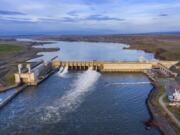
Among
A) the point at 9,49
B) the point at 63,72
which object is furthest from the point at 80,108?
the point at 9,49

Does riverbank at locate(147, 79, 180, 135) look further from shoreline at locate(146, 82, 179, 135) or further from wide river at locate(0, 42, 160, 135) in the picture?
wide river at locate(0, 42, 160, 135)

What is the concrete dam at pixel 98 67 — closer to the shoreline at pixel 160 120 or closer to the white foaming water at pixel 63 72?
the white foaming water at pixel 63 72

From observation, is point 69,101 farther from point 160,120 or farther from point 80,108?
point 160,120

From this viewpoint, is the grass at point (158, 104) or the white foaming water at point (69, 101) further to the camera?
the white foaming water at point (69, 101)

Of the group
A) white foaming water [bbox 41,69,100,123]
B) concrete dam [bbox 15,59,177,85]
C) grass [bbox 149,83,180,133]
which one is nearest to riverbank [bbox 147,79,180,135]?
grass [bbox 149,83,180,133]

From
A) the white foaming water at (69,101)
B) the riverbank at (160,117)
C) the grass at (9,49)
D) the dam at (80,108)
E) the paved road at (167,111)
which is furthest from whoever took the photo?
the grass at (9,49)

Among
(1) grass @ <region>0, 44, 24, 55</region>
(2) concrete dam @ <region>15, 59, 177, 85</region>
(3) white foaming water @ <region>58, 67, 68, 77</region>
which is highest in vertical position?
(2) concrete dam @ <region>15, 59, 177, 85</region>

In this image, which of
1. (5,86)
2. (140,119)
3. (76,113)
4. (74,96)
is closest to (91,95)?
(74,96)

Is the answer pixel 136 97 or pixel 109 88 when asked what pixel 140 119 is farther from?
pixel 109 88

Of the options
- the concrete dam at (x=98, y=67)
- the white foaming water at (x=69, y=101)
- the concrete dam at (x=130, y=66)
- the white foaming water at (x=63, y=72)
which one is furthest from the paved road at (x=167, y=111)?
the white foaming water at (x=63, y=72)

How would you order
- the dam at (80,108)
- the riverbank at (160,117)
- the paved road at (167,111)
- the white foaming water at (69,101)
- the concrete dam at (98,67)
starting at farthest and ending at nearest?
the concrete dam at (98,67), the white foaming water at (69,101), the dam at (80,108), the paved road at (167,111), the riverbank at (160,117)
